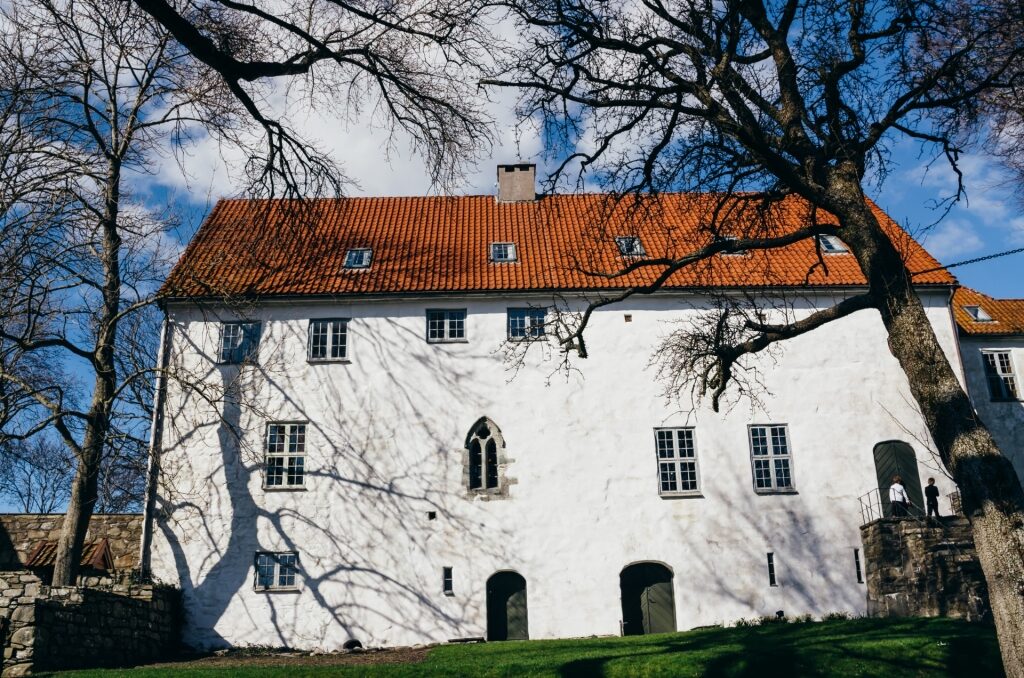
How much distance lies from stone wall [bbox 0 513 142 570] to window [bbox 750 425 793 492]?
16.1m

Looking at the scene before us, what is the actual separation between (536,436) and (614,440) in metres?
2.03

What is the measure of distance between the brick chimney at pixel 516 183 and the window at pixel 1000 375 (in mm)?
14556

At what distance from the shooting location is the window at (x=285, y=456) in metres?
23.1

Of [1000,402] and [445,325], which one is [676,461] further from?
[1000,402]

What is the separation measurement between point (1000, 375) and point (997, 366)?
0.31m

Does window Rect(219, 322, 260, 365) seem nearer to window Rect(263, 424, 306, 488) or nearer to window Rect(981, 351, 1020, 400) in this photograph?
window Rect(263, 424, 306, 488)

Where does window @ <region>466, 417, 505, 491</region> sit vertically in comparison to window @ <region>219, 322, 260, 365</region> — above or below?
below

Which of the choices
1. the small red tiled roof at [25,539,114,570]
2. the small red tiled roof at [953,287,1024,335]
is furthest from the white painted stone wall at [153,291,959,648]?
the small red tiled roof at [953,287,1024,335]

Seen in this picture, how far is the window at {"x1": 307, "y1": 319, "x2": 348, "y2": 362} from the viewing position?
24156 mm

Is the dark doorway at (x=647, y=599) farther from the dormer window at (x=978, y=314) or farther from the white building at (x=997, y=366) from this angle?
the dormer window at (x=978, y=314)

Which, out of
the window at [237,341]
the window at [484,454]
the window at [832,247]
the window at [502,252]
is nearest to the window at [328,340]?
the window at [237,341]

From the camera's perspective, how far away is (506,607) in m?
22.5

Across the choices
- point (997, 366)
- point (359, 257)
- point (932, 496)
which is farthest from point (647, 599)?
point (997, 366)

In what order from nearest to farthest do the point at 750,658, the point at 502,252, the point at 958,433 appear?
the point at 958,433
the point at 750,658
the point at 502,252
